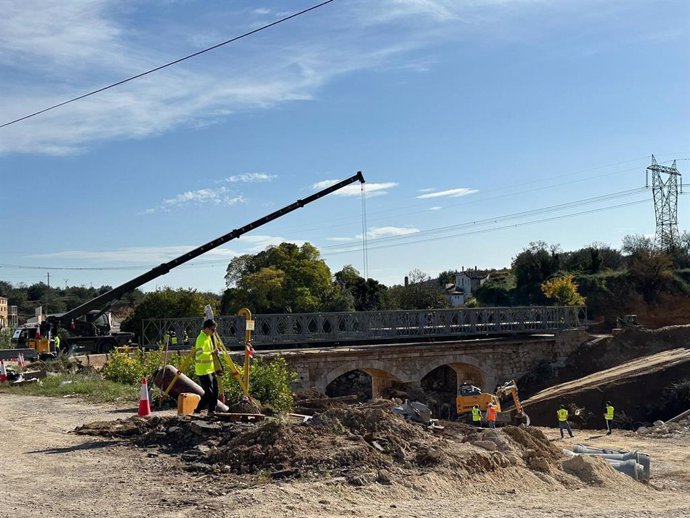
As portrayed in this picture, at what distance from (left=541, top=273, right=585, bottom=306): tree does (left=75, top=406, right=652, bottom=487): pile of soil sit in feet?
131

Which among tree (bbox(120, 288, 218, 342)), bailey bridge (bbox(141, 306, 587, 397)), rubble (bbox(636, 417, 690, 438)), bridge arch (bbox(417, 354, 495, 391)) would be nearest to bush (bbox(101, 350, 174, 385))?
bailey bridge (bbox(141, 306, 587, 397))

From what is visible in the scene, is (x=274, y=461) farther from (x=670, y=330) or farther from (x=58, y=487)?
(x=670, y=330)

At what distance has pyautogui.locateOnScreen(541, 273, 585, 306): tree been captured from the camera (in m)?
49.2

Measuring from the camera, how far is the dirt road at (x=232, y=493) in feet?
22.2

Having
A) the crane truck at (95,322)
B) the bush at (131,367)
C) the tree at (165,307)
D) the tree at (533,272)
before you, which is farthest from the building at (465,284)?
the bush at (131,367)

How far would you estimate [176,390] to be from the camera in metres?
12.0

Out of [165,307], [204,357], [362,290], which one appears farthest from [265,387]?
[362,290]

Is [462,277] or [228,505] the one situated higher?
[462,277]

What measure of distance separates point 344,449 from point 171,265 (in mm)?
23473

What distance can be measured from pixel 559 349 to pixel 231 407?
27.8 metres

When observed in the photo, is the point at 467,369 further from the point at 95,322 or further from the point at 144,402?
the point at 144,402

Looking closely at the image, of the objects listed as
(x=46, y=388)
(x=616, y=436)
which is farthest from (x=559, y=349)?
(x=46, y=388)

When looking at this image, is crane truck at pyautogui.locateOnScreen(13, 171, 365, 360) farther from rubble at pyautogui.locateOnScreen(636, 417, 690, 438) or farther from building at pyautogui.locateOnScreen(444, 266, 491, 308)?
building at pyautogui.locateOnScreen(444, 266, 491, 308)

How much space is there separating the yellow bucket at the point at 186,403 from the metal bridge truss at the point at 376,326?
18751mm
